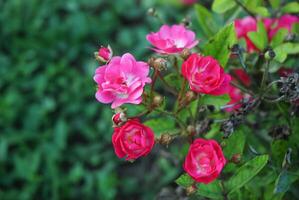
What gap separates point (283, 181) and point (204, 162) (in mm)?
182

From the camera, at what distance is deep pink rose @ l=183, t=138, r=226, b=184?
985 mm

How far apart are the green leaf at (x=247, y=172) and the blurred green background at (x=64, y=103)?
2.95 ft

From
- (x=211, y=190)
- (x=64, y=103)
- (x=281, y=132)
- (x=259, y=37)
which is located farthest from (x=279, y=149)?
(x=64, y=103)

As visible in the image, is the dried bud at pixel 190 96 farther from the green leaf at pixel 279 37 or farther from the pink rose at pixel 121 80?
the green leaf at pixel 279 37

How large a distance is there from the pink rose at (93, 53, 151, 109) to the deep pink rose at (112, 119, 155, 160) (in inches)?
1.8

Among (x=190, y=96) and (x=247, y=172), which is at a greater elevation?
(x=190, y=96)

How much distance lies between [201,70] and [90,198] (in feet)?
3.88

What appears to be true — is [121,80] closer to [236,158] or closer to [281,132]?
[236,158]

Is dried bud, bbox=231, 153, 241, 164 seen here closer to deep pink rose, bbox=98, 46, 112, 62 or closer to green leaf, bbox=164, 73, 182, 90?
green leaf, bbox=164, 73, 182, 90

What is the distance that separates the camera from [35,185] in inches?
81.6

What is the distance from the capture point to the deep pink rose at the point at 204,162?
985 millimetres

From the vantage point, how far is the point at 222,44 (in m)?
1.14

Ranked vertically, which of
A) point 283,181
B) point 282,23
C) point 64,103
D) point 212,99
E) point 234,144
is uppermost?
point 64,103

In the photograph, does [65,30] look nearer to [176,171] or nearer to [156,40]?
[176,171]
